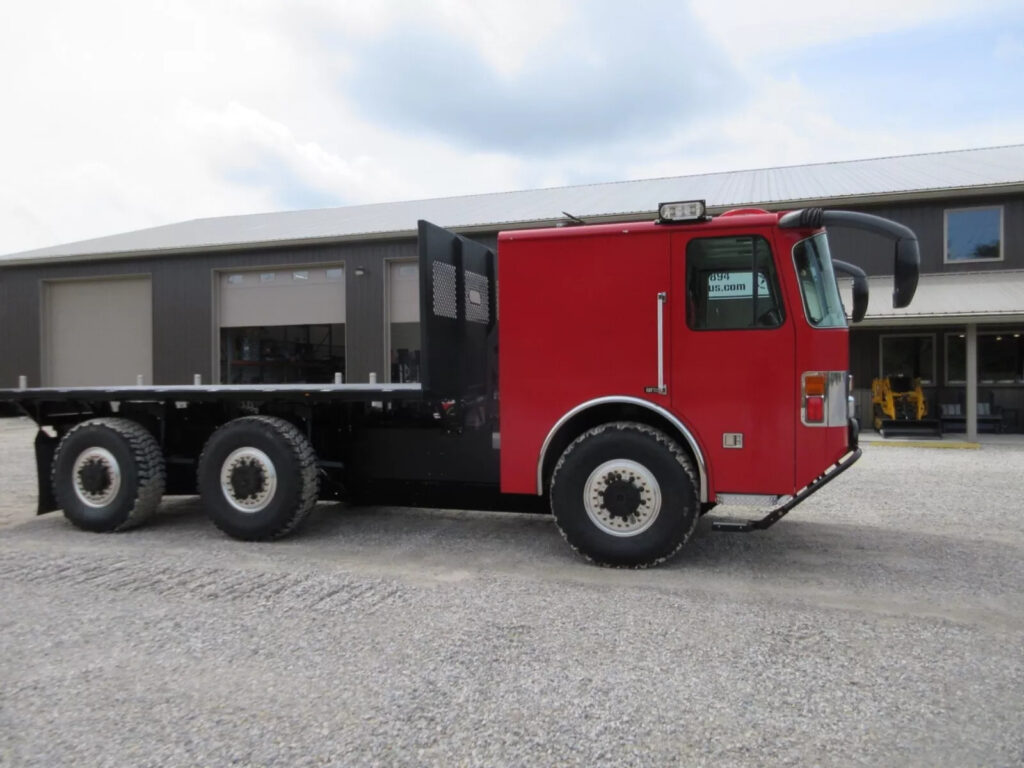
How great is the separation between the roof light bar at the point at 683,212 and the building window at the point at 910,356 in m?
13.7

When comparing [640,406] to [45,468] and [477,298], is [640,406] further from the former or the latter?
[45,468]

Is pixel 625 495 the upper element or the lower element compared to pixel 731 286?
lower

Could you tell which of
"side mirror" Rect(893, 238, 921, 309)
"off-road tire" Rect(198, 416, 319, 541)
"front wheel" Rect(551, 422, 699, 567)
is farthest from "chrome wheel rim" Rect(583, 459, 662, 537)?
"off-road tire" Rect(198, 416, 319, 541)

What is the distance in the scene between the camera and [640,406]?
5.01 m

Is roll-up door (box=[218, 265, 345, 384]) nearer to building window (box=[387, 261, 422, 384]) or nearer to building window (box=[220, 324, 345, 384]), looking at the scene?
building window (box=[220, 324, 345, 384])

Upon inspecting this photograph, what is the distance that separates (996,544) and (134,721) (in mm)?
6419

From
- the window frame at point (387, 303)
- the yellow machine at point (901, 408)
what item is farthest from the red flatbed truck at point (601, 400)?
the window frame at point (387, 303)

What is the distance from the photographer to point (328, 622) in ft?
13.1

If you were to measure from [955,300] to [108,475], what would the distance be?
1534cm

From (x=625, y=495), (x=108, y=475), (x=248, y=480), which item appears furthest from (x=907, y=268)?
(x=108, y=475)

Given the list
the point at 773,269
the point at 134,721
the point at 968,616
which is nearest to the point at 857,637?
the point at 968,616

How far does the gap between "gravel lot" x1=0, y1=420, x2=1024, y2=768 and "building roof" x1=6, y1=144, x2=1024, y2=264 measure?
1142 cm

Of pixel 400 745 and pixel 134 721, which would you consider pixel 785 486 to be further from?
pixel 134 721

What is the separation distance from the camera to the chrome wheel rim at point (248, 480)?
19.2ft
